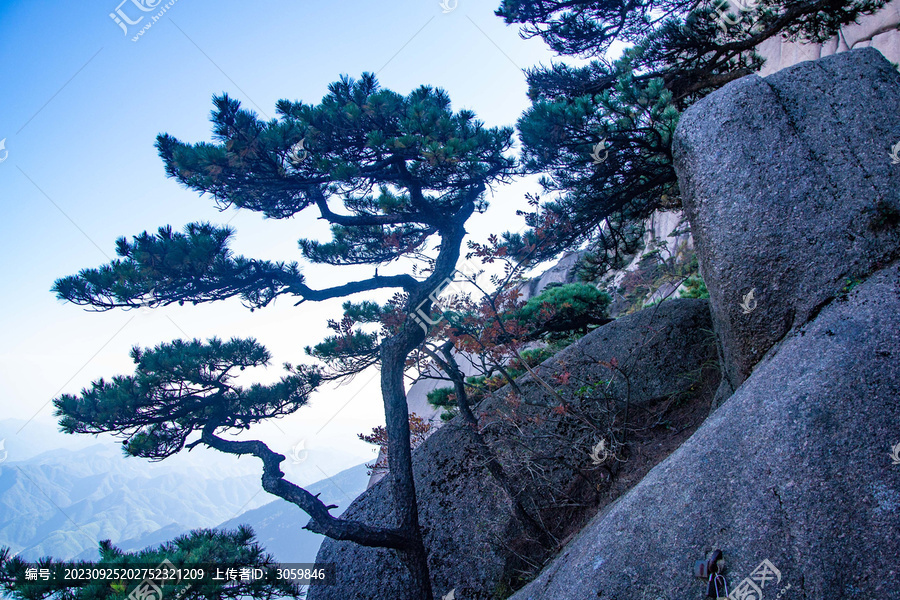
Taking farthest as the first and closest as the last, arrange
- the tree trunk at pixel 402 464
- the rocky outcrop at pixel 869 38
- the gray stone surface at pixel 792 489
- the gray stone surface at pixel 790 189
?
the rocky outcrop at pixel 869 38, the tree trunk at pixel 402 464, the gray stone surface at pixel 790 189, the gray stone surface at pixel 792 489

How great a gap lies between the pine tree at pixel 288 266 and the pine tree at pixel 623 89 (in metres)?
0.92

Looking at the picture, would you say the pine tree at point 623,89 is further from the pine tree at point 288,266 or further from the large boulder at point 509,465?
the large boulder at point 509,465

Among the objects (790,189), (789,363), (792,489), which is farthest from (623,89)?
(792,489)

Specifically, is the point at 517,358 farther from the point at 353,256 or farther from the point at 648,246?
the point at 648,246

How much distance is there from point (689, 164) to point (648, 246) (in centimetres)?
1357

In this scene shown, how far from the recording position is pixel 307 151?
5.47 m

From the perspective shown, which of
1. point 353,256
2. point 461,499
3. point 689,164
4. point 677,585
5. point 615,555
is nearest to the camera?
point 677,585

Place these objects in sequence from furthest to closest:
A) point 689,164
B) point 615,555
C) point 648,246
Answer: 1. point 648,246
2. point 689,164
3. point 615,555

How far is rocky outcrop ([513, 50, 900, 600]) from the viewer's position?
90.7 inches

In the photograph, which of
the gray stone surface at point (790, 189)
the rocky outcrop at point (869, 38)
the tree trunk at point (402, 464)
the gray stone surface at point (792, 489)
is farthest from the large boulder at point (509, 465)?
the rocky outcrop at point (869, 38)

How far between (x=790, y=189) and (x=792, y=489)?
7.61 ft

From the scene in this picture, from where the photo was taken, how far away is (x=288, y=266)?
19.1 feet

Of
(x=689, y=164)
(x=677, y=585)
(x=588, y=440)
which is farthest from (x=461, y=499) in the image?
(x=689, y=164)

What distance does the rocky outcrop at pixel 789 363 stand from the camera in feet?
7.55
